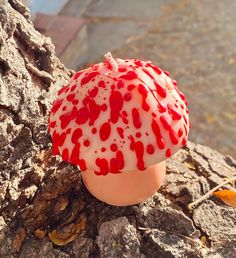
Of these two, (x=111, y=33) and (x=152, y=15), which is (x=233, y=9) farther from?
(x=111, y=33)

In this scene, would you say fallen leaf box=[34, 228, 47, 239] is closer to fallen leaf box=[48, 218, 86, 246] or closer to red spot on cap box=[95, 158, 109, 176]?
fallen leaf box=[48, 218, 86, 246]

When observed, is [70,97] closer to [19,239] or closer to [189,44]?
[19,239]

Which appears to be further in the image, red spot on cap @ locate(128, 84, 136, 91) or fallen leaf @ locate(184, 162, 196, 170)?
fallen leaf @ locate(184, 162, 196, 170)

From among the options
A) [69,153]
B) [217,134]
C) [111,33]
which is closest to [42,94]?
[69,153]

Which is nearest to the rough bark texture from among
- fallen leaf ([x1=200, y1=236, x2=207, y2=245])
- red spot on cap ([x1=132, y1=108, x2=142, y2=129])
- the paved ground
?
fallen leaf ([x1=200, y1=236, x2=207, y2=245])

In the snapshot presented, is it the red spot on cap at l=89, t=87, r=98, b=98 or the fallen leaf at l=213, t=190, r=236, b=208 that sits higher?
the red spot on cap at l=89, t=87, r=98, b=98
